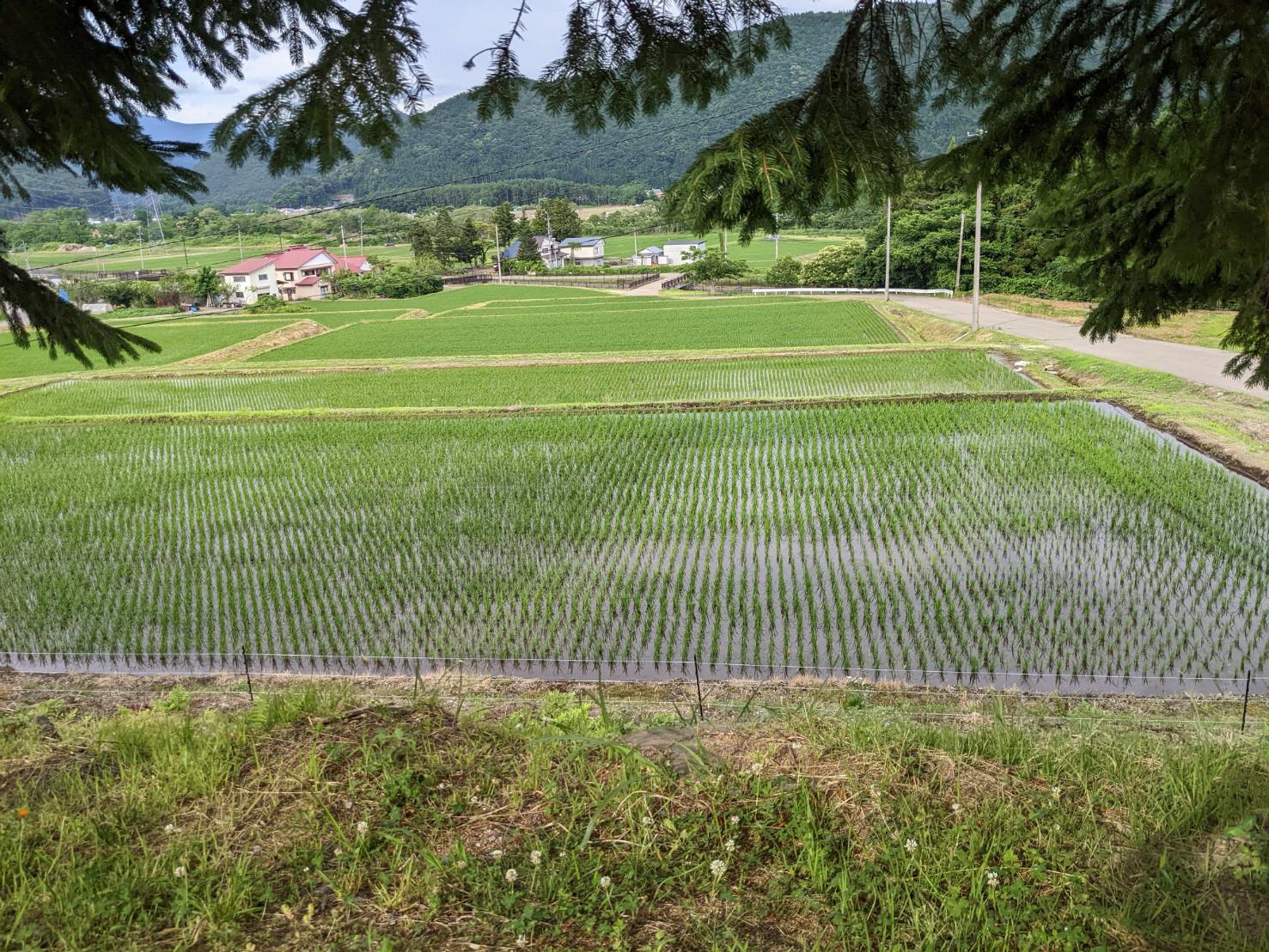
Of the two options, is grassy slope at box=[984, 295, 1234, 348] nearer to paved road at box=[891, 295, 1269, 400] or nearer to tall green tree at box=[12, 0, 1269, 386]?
paved road at box=[891, 295, 1269, 400]

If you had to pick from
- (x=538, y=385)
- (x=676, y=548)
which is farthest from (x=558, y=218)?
(x=676, y=548)

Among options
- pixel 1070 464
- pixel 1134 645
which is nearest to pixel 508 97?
pixel 1134 645

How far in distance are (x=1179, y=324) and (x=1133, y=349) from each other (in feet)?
14.6

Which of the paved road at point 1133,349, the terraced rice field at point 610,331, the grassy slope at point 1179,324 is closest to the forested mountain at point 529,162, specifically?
the terraced rice field at point 610,331

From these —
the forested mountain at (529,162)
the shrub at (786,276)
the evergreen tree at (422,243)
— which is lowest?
the shrub at (786,276)

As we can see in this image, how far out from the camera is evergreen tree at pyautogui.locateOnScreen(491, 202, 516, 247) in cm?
6856

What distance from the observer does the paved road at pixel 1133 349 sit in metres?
17.4

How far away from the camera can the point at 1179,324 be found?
975 inches

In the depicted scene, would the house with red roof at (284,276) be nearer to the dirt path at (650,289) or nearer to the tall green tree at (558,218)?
the tall green tree at (558,218)

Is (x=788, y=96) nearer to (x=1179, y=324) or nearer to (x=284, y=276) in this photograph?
(x=1179, y=324)

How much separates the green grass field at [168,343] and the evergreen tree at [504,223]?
30.9 m

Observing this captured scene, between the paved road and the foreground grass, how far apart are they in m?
9.75

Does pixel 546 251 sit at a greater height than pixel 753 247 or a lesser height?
greater

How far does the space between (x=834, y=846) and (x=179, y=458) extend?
14068 millimetres
